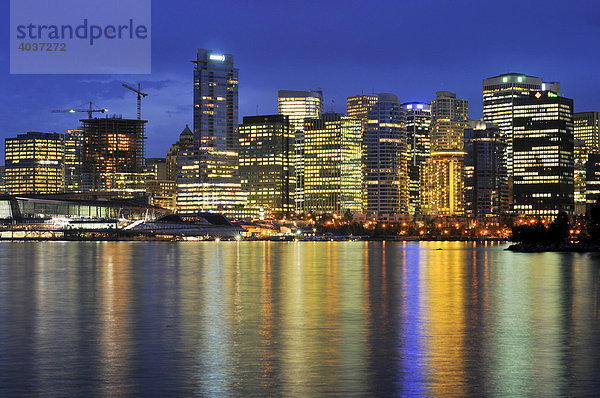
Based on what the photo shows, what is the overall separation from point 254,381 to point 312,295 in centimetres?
3793

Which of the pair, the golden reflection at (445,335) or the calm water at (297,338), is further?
the golden reflection at (445,335)

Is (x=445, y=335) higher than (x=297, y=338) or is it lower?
lower

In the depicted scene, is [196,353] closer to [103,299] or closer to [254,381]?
[254,381]

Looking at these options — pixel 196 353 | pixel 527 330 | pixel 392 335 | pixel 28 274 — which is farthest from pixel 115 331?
pixel 28 274

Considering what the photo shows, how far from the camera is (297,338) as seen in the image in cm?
4544

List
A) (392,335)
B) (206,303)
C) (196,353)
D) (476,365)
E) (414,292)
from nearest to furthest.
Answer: (476,365)
(196,353)
(392,335)
(206,303)
(414,292)

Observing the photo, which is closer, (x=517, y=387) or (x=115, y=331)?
(x=517, y=387)

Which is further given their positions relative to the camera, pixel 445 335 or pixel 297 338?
→ pixel 445 335

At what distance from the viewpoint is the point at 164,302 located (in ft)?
216

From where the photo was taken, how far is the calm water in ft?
110

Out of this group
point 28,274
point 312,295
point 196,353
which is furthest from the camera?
point 28,274

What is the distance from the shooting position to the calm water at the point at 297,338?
110ft

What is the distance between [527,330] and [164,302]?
Result: 93.1 ft

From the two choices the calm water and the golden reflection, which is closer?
the calm water
